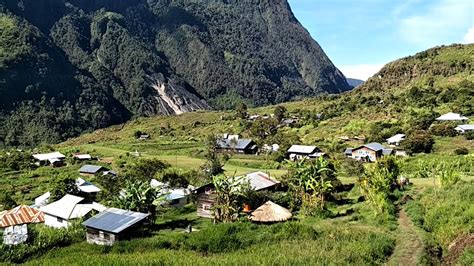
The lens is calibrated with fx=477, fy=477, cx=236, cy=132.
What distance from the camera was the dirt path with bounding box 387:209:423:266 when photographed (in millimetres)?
24391

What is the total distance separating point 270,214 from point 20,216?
25969mm

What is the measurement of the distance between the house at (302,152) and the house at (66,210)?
35.8 meters

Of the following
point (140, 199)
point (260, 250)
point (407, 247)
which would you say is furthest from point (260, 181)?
point (407, 247)

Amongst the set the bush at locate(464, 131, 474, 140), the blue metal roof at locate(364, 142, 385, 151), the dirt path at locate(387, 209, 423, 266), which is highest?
the bush at locate(464, 131, 474, 140)

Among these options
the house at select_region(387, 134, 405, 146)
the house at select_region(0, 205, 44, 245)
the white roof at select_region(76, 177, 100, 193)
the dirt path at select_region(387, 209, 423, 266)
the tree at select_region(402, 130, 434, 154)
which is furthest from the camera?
the house at select_region(387, 134, 405, 146)

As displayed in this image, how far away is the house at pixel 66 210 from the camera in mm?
45250

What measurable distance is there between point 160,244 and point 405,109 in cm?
6977

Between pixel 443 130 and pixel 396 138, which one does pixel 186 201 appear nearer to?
pixel 396 138

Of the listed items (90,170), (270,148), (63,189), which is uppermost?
(270,148)

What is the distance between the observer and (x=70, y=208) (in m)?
46.4

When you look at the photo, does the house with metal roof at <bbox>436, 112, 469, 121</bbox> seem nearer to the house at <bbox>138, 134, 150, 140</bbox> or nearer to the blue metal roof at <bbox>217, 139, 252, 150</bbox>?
the blue metal roof at <bbox>217, 139, 252, 150</bbox>

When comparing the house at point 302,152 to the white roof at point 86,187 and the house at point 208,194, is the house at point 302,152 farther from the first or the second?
the white roof at point 86,187

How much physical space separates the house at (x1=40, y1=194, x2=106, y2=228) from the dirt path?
27897 millimetres

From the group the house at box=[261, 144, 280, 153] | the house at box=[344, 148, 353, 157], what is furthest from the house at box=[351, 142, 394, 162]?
the house at box=[261, 144, 280, 153]
